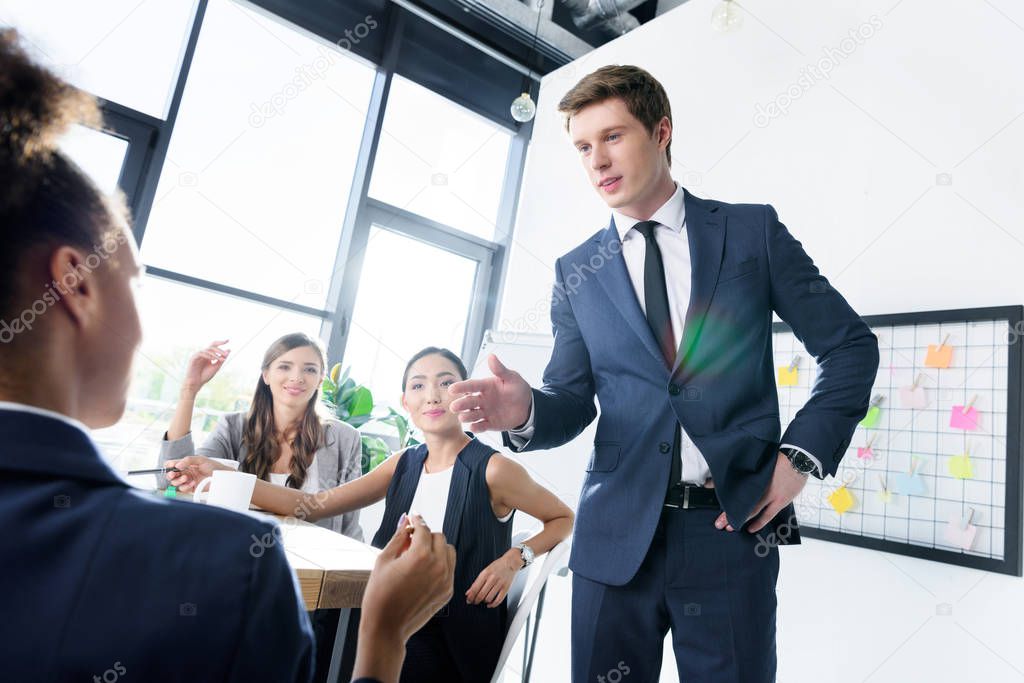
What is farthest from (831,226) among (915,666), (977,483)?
(915,666)

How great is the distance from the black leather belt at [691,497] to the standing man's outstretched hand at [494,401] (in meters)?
0.32

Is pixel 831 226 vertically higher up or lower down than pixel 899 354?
higher up

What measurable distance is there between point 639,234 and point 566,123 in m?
0.36

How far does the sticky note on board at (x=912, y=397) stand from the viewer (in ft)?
7.29

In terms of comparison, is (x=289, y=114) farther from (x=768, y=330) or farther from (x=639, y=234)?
(x=768, y=330)

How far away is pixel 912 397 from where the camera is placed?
88.4 inches

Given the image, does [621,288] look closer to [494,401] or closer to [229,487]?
[494,401]

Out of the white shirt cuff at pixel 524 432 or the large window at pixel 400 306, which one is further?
the large window at pixel 400 306

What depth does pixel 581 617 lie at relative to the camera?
1337 mm

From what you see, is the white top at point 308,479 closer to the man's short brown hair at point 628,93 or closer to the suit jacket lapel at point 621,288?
the suit jacket lapel at point 621,288

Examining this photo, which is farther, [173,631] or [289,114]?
[289,114]

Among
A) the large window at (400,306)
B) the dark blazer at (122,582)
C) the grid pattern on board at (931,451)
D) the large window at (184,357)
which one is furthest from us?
the large window at (400,306)

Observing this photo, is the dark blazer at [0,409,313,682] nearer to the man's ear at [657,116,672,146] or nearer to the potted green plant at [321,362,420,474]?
the man's ear at [657,116,672,146]

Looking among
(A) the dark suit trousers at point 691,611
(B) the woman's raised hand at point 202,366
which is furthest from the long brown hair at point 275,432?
(A) the dark suit trousers at point 691,611
